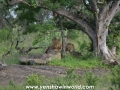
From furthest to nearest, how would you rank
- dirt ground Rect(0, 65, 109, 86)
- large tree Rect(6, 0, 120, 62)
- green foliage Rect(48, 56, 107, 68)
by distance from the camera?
large tree Rect(6, 0, 120, 62) → green foliage Rect(48, 56, 107, 68) → dirt ground Rect(0, 65, 109, 86)

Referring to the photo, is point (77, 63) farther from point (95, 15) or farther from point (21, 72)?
point (21, 72)

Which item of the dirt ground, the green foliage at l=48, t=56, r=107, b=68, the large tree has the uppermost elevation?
the large tree

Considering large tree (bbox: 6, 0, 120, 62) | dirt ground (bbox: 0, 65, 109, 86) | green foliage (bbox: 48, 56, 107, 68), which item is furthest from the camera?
large tree (bbox: 6, 0, 120, 62)

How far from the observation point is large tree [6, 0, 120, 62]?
1474 cm

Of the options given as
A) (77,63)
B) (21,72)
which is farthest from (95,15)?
(21,72)

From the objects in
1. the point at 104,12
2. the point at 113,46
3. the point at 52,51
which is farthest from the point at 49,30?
the point at 113,46

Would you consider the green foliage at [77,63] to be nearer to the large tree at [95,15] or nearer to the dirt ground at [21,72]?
the large tree at [95,15]

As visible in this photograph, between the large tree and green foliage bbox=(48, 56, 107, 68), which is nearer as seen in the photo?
green foliage bbox=(48, 56, 107, 68)

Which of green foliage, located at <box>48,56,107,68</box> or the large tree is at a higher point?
the large tree

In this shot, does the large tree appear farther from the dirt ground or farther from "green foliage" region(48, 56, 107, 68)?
the dirt ground

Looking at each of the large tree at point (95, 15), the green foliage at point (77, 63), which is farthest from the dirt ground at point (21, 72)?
the large tree at point (95, 15)

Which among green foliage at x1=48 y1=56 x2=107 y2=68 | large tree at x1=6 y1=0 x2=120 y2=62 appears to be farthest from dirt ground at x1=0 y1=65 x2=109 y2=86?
large tree at x1=6 y1=0 x2=120 y2=62

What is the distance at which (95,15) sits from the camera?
49.2ft

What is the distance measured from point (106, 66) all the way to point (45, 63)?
2.70 metres
